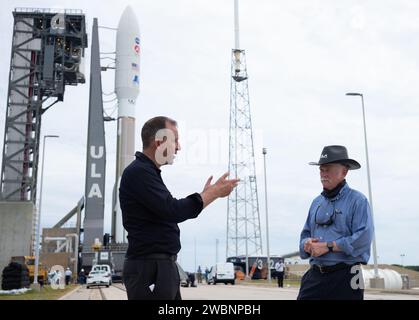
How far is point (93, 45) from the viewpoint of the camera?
204 ft

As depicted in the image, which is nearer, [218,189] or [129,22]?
[218,189]

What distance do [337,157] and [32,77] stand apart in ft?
201

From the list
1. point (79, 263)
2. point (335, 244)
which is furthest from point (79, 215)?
point (335, 244)

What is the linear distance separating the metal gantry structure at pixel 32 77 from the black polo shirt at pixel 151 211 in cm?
5682

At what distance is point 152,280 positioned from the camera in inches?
151

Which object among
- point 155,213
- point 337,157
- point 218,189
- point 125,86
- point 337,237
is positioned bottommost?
point 337,237

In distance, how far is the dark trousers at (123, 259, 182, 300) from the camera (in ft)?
12.4

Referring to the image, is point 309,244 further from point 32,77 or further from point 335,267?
point 32,77

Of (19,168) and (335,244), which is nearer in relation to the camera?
(335,244)

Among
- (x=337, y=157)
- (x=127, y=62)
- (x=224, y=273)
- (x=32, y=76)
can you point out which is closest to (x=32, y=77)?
(x=32, y=76)
